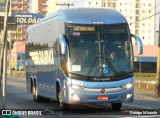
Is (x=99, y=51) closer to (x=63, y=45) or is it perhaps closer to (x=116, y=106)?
(x=63, y=45)

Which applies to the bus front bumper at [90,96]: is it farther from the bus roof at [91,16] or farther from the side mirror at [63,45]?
the bus roof at [91,16]

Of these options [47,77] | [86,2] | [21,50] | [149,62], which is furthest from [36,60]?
[86,2]

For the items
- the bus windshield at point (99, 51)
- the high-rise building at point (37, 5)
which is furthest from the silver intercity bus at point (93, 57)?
the high-rise building at point (37, 5)

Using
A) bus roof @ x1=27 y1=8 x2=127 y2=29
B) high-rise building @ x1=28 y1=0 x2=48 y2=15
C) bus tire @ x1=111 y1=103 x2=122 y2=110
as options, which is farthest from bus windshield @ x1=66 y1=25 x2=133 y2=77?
high-rise building @ x1=28 y1=0 x2=48 y2=15

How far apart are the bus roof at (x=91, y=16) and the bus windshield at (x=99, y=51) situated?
208mm

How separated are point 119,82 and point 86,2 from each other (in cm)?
14766

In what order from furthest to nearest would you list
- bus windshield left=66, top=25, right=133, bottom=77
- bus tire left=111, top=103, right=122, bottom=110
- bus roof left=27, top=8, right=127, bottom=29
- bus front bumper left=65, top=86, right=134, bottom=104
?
bus tire left=111, top=103, right=122, bottom=110
bus roof left=27, top=8, right=127, bottom=29
bus windshield left=66, top=25, right=133, bottom=77
bus front bumper left=65, top=86, right=134, bottom=104

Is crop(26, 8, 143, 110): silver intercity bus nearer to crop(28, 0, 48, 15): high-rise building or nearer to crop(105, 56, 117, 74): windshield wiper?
crop(105, 56, 117, 74): windshield wiper

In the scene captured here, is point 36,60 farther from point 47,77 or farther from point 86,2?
point 86,2

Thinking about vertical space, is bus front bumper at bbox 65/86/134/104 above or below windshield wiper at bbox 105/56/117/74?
below

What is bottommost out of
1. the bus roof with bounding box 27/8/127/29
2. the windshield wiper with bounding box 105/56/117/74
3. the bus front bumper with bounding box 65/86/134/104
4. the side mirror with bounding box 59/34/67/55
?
the bus front bumper with bounding box 65/86/134/104

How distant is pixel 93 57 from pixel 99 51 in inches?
11.9

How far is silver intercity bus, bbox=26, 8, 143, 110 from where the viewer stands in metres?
17.4

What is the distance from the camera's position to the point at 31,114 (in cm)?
1678
